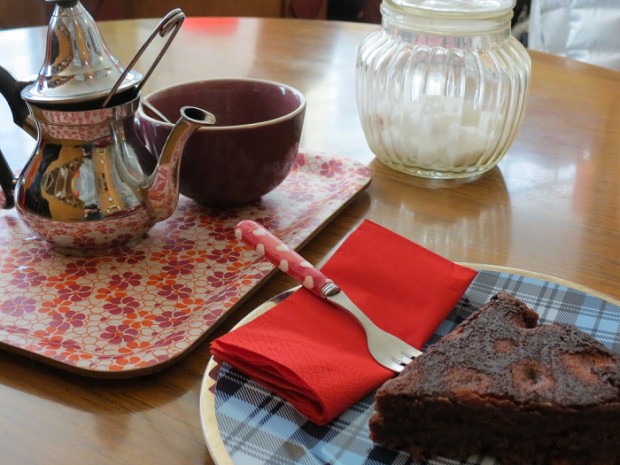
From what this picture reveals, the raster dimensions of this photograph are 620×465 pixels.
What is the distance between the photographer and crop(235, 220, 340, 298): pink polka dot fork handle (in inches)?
23.2

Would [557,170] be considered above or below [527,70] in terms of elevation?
below

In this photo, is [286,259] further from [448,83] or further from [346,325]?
[448,83]

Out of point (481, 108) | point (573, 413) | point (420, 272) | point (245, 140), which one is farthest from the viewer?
point (481, 108)

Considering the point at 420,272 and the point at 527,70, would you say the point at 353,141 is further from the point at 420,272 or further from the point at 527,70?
the point at 420,272

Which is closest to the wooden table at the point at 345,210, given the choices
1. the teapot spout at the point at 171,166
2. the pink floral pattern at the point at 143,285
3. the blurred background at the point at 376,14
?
the pink floral pattern at the point at 143,285

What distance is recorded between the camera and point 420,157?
86 cm

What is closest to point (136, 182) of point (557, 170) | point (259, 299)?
point (259, 299)

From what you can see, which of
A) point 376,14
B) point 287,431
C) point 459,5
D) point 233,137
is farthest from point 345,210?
point 376,14

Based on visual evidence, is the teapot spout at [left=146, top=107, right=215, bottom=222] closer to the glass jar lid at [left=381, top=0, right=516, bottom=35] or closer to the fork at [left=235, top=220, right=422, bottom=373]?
the fork at [left=235, top=220, right=422, bottom=373]

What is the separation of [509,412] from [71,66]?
450 mm

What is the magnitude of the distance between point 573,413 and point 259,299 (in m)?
0.28

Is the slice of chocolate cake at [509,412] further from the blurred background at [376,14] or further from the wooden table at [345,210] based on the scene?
the blurred background at [376,14]

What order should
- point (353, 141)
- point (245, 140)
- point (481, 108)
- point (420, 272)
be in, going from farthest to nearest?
point (353, 141) < point (481, 108) < point (245, 140) < point (420, 272)

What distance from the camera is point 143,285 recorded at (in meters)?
0.65
